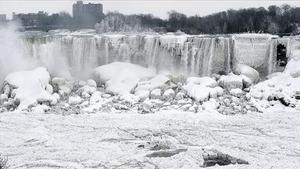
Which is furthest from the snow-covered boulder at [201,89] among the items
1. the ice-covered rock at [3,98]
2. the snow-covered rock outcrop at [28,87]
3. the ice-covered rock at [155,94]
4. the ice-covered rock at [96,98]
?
the ice-covered rock at [3,98]

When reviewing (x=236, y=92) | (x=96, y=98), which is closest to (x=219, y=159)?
(x=236, y=92)

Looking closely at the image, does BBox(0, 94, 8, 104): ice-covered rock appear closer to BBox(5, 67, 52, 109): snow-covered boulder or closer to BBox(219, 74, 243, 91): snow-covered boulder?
BBox(5, 67, 52, 109): snow-covered boulder

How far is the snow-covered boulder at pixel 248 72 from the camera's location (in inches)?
997

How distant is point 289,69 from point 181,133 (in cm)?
954

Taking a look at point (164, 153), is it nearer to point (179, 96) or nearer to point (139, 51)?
point (179, 96)

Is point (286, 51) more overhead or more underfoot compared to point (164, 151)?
more overhead

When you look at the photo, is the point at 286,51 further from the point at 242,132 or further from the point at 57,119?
the point at 57,119

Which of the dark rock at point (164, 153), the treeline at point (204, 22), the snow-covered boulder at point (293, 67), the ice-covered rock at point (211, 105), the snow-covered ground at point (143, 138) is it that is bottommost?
the snow-covered ground at point (143, 138)

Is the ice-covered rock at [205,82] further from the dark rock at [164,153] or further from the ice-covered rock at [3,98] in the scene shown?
the dark rock at [164,153]

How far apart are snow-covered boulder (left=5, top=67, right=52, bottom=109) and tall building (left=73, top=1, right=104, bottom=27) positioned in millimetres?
26744

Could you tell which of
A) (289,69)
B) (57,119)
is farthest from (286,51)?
(57,119)

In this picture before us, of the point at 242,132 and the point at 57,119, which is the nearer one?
the point at 242,132

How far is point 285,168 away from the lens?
13273 mm

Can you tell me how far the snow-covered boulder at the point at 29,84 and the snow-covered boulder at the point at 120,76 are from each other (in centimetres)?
280
